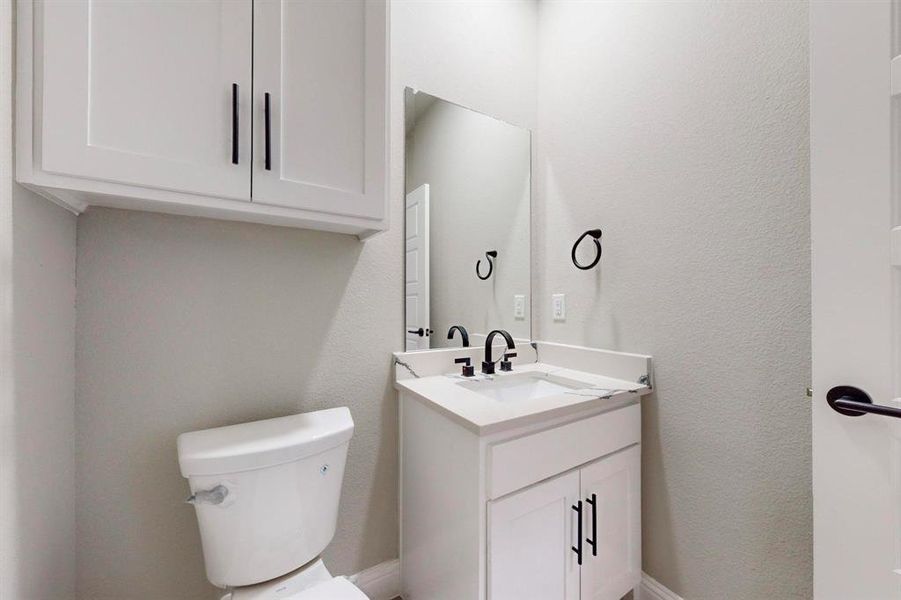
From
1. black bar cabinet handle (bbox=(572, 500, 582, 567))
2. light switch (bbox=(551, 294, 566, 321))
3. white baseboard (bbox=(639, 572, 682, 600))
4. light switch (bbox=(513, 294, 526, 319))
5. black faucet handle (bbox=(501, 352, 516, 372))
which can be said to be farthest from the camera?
light switch (bbox=(513, 294, 526, 319))

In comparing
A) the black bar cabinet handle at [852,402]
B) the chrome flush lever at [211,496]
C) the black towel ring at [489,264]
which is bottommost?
the chrome flush lever at [211,496]

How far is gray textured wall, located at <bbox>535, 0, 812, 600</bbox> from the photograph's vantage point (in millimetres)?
1016

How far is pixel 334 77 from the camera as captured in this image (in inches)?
39.0

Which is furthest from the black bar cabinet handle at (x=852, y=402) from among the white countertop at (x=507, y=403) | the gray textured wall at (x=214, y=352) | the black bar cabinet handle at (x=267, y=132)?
the black bar cabinet handle at (x=267, y=132)

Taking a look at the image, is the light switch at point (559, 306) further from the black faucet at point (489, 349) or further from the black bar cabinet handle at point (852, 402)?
the black bar cabinet handle at point (852, 402)

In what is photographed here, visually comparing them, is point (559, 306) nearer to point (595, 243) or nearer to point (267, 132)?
point (595, 243)

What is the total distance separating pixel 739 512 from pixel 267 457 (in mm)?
1399

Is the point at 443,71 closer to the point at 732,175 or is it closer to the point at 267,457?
the point at 732,175

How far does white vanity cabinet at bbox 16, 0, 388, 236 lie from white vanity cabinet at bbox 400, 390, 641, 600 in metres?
0.76

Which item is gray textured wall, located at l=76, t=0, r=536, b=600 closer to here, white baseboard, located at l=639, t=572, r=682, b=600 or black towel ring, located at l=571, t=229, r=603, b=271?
black towel ring, located at l=571, t=229, r=603, b=271

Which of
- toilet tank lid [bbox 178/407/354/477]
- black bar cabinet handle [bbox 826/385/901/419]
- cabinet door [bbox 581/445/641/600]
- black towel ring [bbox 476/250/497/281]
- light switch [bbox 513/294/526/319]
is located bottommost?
cabinet door [bbox 581/445/641/600]

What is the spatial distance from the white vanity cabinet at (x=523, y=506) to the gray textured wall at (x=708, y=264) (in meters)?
0.17

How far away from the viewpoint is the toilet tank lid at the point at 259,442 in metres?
0.89

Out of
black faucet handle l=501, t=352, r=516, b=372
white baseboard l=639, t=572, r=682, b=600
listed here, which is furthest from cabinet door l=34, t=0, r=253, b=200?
white baseboard l=639, t=572, r=682, b=600
